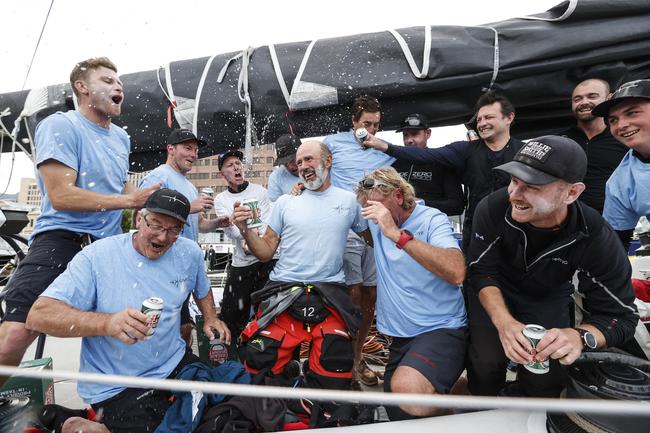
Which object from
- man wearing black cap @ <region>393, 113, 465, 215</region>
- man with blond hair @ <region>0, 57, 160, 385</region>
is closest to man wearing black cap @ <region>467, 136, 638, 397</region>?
man wearing black cap @ <region>393, 113, 465, 215</region>

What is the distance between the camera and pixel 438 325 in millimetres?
2135

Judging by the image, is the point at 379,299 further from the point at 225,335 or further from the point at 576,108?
the point at 576,108

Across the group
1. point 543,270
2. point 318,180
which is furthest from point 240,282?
point 543,270

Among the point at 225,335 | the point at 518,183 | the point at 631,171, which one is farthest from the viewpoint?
the point at 225,335

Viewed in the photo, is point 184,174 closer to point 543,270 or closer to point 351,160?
point 351,160

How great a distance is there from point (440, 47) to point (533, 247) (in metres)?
1.24

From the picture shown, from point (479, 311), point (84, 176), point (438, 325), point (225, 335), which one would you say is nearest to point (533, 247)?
point (479, 311)

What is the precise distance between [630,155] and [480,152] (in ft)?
2.74

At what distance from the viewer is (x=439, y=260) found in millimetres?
2059

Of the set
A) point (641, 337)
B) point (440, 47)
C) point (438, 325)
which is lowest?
point (641, 337)

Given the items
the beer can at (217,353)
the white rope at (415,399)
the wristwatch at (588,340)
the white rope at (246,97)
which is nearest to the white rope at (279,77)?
the white rope at (246,97)

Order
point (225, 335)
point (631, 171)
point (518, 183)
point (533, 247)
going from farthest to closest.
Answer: point (225, 335) < point (631, 171) < point (533, 247) < point (518, 183)

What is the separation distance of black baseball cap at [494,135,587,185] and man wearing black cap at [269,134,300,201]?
150 centimetres

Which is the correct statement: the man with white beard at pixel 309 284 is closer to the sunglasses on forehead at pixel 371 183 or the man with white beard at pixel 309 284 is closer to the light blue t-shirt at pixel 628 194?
the sunglasses on forehead at pixel 371 183
